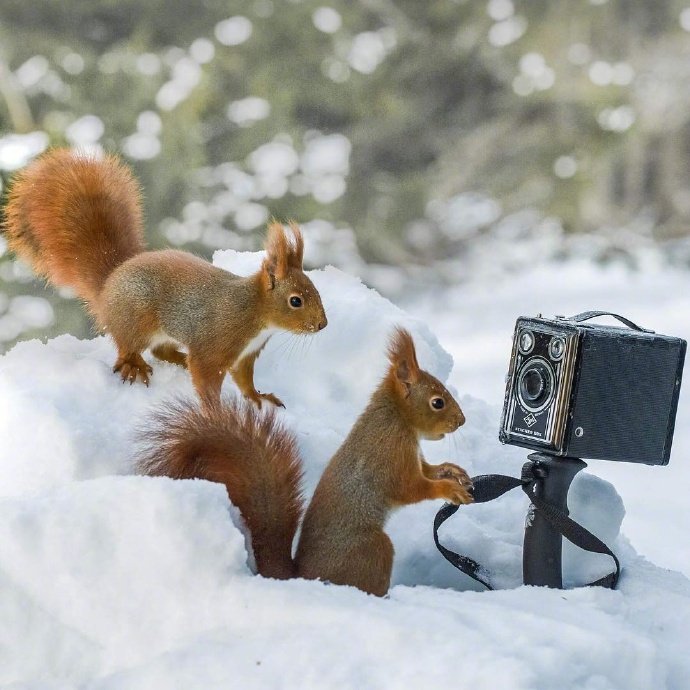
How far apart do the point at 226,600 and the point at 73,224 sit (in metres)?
0.77

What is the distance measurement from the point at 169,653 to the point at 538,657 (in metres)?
0.33

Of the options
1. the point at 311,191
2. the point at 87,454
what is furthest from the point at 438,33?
the point at 87,454

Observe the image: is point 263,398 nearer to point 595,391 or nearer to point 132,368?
point 132,368

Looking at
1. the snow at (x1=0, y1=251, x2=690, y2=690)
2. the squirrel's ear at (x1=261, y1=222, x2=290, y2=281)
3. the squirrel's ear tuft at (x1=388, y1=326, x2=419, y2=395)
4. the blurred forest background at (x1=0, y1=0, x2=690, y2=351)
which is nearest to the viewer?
the snow at (x1=0, y1=251, x2=690, y2=690)

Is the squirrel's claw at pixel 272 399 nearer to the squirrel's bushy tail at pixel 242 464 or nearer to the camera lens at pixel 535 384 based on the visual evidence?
the squirrel's bushy tail at pixel 242 464

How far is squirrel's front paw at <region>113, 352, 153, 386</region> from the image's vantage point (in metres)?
1.50

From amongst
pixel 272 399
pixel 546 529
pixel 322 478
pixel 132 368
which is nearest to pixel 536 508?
pixel 546 529

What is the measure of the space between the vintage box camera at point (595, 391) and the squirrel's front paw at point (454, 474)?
73mm

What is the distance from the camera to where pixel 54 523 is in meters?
1.08

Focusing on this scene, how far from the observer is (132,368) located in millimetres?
1503

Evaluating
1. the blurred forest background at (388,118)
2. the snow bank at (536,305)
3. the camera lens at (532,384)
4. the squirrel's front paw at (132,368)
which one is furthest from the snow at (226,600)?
the blurred forest background at (388,118)

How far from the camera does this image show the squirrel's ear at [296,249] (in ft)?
4.73

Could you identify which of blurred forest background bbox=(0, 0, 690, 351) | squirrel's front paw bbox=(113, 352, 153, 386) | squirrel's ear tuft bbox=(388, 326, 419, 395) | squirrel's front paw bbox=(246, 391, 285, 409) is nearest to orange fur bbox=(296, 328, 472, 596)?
squirrel's ear tuft bbox=(388, 326, 419, 395)

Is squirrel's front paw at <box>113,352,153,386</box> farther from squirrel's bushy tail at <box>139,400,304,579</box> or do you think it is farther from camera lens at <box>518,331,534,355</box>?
camera lens at <box>518,331,534,355</box>
